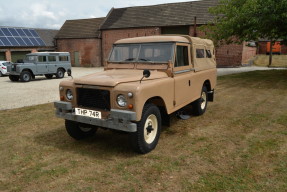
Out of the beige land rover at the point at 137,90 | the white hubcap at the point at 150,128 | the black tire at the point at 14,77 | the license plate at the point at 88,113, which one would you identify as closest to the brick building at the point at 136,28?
the black tire at the point at 14,77

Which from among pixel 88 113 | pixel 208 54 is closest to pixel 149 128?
pixel 88 113

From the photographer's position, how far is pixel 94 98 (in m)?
4.45

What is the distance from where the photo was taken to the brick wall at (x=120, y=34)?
28469 millimetres

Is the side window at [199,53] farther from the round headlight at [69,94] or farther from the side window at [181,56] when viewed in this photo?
the round headlight at [69,94]

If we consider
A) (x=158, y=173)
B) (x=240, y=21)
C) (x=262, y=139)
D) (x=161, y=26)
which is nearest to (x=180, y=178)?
(x=158, y=173)

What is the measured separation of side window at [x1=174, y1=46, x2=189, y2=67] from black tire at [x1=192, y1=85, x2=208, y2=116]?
4.77 ft

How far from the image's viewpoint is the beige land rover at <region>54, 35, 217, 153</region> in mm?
4059

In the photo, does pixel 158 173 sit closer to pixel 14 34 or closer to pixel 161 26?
pixel 161 26

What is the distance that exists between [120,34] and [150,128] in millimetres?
27405

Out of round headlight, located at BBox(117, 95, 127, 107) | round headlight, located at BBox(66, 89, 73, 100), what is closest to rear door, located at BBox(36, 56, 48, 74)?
round headlight, located at BBox(66, 89, 73, 100)

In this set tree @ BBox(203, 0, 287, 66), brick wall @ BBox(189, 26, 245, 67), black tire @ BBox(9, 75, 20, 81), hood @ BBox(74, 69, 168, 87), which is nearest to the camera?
hood @ BBox(74, 69, 168, 87)

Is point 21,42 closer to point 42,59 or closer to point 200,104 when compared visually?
point 42,59

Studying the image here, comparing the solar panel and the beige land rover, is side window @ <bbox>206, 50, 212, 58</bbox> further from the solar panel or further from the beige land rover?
the solar panel

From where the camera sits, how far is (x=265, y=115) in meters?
6.96
